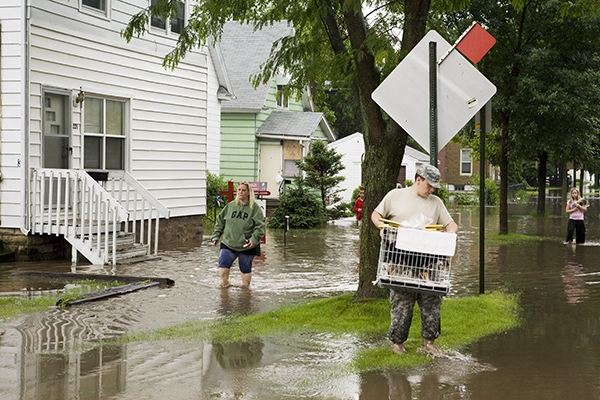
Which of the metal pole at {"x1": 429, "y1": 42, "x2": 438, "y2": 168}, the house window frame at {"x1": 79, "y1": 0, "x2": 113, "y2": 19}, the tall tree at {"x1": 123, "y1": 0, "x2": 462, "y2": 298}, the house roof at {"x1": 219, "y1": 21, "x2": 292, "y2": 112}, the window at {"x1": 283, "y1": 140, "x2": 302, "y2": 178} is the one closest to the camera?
the metal pole at {"x1": 429, "y1": 42, "x2": 438, "y2": 168}

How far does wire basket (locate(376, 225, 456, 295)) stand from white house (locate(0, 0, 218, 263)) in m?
7.54

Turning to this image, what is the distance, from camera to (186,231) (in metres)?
21.4

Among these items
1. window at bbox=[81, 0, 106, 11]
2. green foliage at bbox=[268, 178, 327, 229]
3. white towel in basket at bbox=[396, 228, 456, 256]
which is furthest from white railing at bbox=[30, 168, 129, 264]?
green foliage at bbox=[268, 178, 327, 229]

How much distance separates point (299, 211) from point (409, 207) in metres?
19.6

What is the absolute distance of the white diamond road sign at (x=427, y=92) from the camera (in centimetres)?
862

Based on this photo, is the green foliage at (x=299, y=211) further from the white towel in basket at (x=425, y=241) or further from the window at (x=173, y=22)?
the white towel in basket at (x=425, y=241)

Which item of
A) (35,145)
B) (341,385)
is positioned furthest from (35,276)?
(341,385)

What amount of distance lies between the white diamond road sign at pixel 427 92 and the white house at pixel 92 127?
6.96 meters

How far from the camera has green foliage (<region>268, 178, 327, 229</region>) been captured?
27516mm

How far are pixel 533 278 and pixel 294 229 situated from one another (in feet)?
44.0

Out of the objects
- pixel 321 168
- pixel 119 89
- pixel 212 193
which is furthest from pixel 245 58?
pixel 119 89

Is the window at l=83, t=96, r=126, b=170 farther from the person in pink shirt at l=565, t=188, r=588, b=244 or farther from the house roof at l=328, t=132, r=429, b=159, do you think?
the house roof at l=328, t=132, r=429, b=159

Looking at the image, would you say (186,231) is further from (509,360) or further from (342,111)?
(342,111)

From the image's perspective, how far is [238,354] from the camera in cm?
817
